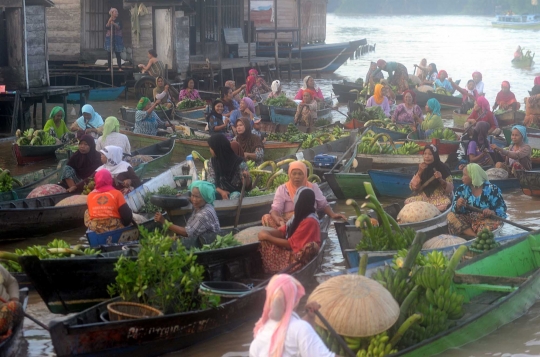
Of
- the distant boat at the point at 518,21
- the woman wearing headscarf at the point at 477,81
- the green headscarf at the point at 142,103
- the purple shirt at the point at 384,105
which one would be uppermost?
the distant boat at the point at 518,21

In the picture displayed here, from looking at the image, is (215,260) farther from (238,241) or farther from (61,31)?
(61,31)

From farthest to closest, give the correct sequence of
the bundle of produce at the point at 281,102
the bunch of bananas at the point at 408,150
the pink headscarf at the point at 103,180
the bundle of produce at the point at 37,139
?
the bundle of produce at the point at 281,102, the bundle of produce at the point at 37,139, the bunch of bananas at the point at 408,150, the pink headscarf at the point at 103,180

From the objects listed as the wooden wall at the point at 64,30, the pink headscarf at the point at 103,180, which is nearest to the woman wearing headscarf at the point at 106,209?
the pink headscarf at the point at 103,180

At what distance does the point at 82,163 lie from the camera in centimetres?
1056

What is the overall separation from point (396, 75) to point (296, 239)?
15.4m

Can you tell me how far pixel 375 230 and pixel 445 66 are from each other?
112 ft

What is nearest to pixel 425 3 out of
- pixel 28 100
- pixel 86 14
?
pixel 86 14

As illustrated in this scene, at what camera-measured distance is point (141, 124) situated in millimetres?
15219

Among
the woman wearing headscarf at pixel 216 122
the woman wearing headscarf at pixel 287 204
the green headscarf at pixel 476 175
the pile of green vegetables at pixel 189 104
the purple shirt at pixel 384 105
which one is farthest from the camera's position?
the pile of green vegetables at pixel 189 104

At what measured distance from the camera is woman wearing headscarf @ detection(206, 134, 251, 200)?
9.53m

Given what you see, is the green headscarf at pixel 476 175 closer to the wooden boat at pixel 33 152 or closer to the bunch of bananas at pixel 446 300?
the bunch of bananas at pixel 446 300

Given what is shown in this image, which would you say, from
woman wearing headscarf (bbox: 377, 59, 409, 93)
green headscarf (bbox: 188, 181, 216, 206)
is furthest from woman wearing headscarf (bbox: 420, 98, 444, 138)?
green headscarf (bbox: 188, 181, 216, 206)

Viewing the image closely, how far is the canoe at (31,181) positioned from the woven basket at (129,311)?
15.5 feet

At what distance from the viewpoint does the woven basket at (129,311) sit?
6367mm
